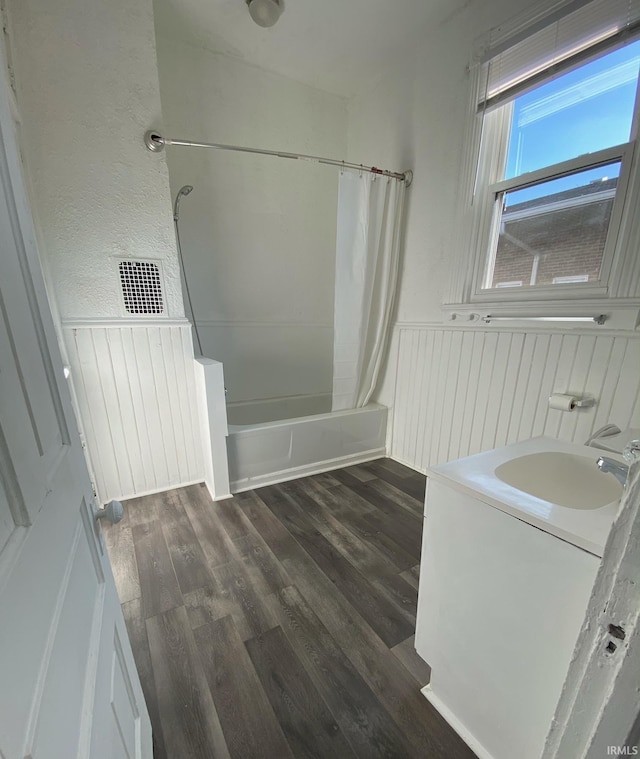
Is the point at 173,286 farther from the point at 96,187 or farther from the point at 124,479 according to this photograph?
the point at 124,479

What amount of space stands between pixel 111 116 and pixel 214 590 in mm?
2374

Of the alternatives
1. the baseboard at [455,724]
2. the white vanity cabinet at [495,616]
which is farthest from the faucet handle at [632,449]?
the baseboard at [455,724]

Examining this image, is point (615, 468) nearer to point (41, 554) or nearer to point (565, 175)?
point (41, 554)

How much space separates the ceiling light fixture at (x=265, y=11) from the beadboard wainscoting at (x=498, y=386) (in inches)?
78.7

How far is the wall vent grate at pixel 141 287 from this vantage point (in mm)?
1812

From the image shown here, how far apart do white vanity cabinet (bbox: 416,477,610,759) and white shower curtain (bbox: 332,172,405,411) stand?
1.62 meters

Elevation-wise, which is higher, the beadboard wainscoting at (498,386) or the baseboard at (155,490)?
the beadboard wainscoting at (498,386)

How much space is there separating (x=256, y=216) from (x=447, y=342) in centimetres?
191

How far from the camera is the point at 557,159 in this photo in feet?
4.99

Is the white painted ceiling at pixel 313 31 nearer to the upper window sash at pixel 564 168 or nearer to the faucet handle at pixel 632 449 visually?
the upper window sash at pixel 564 168

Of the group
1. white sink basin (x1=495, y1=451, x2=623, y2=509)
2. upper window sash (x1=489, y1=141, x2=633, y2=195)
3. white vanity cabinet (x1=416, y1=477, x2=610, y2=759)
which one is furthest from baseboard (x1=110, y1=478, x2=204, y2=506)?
upper window sash (x1=489, y1=141, x2=633, y2=195)

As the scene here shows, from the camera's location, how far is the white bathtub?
2.12 meters

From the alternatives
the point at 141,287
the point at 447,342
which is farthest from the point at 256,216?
the point at 447,342

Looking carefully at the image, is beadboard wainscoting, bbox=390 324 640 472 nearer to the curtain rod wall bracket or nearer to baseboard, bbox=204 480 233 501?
baseboard, bbox=204 480 233 501
